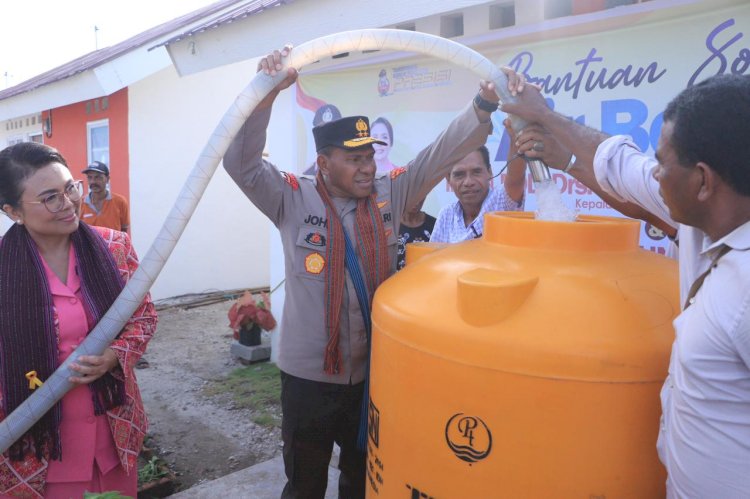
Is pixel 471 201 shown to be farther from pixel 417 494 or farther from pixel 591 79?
pixel 417 494

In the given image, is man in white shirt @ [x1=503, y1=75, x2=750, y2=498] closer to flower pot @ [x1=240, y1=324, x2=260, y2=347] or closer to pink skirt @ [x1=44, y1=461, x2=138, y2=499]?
pink skirt @ [x1=44, y1=461, x2=138, y2=499]

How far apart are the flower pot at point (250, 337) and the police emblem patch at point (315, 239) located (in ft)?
12.1

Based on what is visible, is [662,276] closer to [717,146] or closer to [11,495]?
[717,146]

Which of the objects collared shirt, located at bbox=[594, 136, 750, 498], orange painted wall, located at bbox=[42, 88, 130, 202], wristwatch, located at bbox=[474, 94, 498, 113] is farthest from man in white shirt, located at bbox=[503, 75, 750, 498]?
orange painted wall, located at bbox=[42, 88, 130, 202]

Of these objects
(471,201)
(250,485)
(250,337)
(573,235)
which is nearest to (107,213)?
(250,337)

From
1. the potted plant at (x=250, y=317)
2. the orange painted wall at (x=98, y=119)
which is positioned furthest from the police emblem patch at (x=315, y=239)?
the orange painted wall at (x=98, y=119)

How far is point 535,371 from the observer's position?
44.8 inches

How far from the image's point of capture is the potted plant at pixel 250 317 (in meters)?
5.29

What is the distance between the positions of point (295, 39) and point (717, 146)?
3.55 meters

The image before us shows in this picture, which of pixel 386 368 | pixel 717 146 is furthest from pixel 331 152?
pixel 717 146

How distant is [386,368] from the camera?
143 cm

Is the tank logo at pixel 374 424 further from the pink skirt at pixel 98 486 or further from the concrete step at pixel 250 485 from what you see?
the concrete step at pixel 250 485

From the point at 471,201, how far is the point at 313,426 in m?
1.28

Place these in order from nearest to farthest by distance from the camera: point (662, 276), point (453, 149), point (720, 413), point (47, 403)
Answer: point (720, 413), point (662, 276), point (47, 403), point (453, 149)
